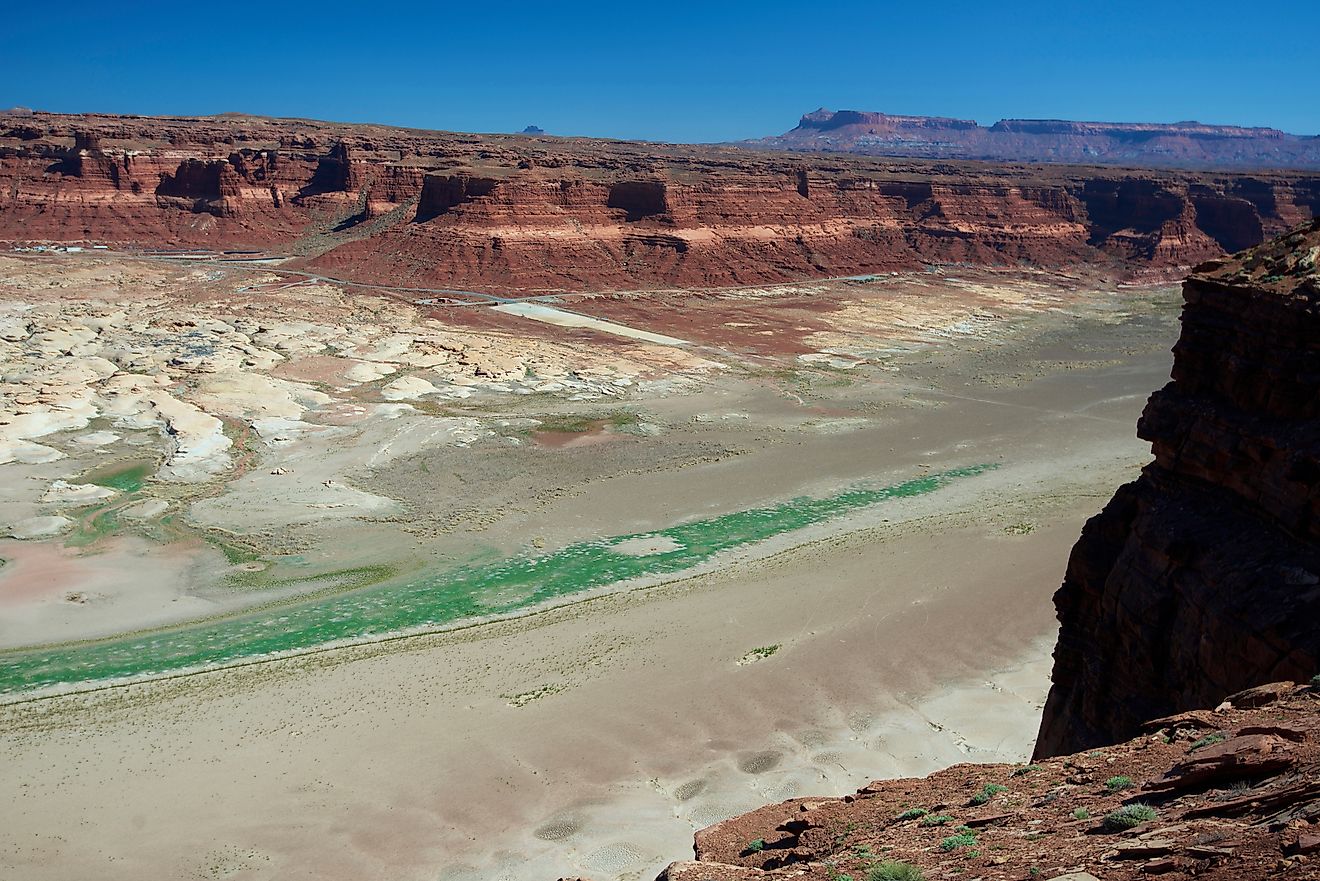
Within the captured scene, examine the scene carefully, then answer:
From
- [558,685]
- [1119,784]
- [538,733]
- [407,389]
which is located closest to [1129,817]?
[1119,784]

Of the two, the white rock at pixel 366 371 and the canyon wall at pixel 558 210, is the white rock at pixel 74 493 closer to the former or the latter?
the white rock at pixel 366 371

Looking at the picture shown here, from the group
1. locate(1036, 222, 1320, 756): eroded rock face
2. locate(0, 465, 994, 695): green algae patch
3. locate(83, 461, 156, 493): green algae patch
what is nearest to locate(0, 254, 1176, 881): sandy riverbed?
locate(0, 465, 994, 695): green algae patch

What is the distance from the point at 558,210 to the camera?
7306 centimetres

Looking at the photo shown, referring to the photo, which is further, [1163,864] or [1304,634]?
[1304,634]

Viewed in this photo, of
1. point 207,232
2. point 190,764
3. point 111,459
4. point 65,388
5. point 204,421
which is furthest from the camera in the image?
point 207,232

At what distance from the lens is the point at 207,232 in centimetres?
8138

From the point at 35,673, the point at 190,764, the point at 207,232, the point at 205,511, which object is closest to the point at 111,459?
the point at 205,511

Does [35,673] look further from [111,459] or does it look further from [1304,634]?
[1304,634]

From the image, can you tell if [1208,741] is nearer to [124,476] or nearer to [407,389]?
[124,476]

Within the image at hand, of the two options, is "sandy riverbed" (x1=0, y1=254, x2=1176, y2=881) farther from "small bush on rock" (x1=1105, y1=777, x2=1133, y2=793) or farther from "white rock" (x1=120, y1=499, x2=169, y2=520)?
"small bush on rock" (x1=1105, y1=777, x2=1133, y2=793)

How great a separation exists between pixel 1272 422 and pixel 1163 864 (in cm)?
669

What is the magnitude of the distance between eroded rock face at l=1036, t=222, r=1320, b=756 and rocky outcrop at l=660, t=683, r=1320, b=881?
1.41 meters

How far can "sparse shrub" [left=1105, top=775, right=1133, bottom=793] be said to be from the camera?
7.82 metres

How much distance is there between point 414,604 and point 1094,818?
59.0 ft
